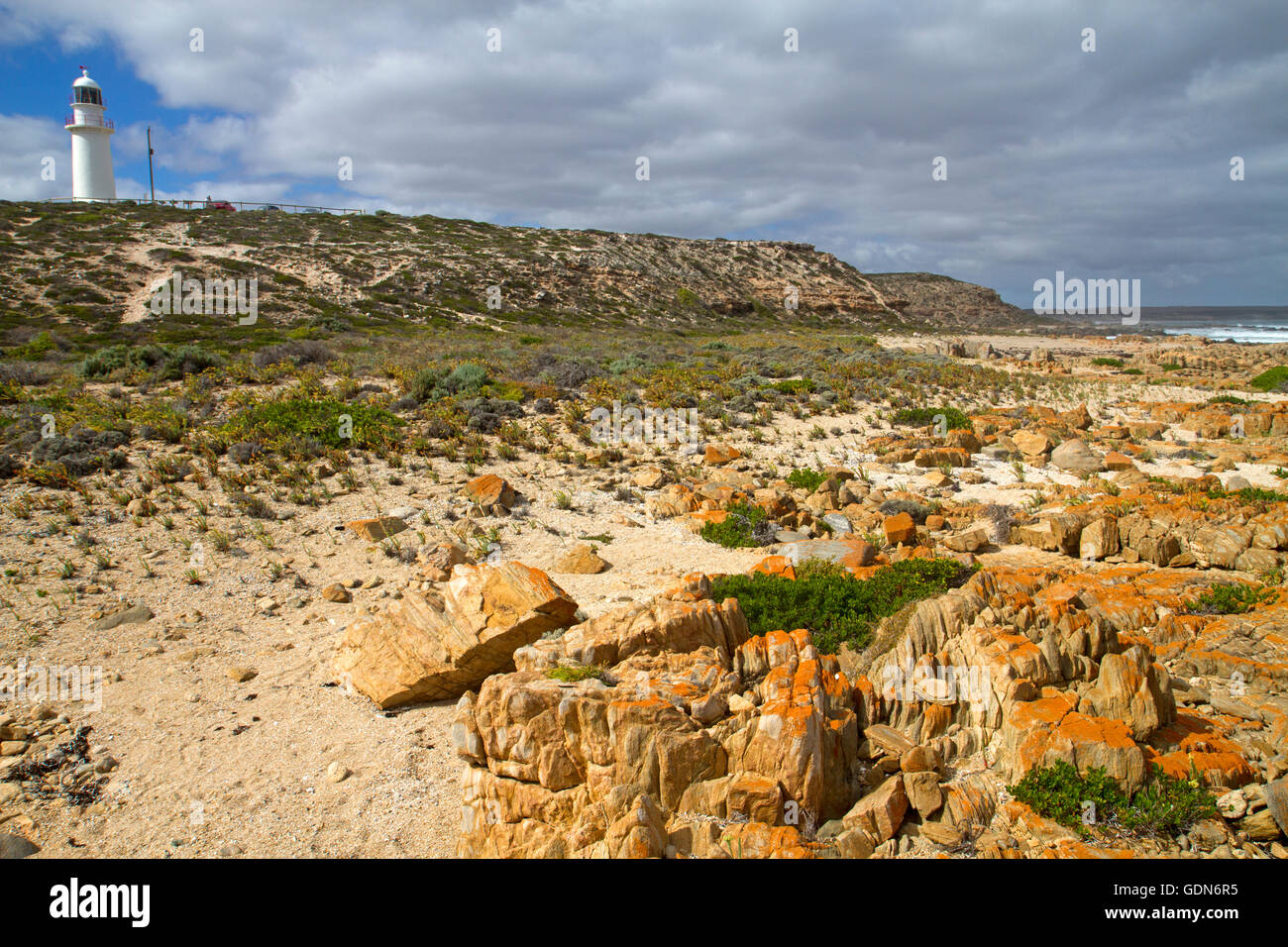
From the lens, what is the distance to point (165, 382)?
16031mm

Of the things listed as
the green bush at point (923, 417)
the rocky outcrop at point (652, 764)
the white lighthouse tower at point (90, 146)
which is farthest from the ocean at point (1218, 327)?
the white lighthouse tower at point (90, 146)

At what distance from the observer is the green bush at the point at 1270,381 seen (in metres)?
23.4

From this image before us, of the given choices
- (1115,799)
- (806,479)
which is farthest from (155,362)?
(1115,799)

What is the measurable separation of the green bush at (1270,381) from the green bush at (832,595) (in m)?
24.4

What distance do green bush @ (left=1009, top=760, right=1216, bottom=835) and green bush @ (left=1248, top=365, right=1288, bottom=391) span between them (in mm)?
26757

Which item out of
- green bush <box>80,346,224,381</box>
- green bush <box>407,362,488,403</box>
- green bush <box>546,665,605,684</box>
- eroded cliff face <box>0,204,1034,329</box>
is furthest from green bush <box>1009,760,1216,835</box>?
eroded cliff face <box>0,204,1034,329</box>

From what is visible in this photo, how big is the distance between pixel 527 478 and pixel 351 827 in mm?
7173

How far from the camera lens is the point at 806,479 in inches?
462

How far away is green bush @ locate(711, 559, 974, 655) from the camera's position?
6.27 metres

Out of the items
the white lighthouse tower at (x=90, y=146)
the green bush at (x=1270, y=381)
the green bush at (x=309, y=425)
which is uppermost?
the white lighthouse tower at (x=90, y=146)

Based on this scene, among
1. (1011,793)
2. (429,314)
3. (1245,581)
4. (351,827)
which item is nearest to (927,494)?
(1245,581)

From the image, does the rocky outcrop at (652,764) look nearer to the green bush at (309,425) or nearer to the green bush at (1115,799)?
the green bush at (1115,799)

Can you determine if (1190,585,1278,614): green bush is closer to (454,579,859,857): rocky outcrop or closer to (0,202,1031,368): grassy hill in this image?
(454,579,859,857): rocky outcrop

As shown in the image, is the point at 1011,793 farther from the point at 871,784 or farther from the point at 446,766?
the point at 446,766
